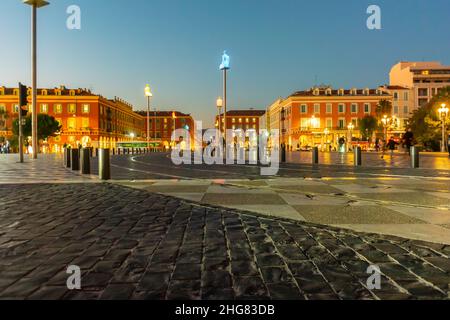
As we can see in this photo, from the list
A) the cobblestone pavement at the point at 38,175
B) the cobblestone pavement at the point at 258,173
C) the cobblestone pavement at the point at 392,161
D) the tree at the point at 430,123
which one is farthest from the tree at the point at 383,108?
the cobblestone pavement at the point at 38,175

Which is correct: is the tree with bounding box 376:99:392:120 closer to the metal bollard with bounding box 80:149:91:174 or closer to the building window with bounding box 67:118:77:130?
the building window with bounding box 67:118:77:130

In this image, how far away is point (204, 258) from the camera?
3553 millimetres

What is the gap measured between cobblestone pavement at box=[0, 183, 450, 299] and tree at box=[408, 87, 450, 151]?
45.3 metres

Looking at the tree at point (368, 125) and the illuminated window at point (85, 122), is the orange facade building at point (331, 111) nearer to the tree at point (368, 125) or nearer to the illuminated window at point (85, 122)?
the tree at point (368, 125)

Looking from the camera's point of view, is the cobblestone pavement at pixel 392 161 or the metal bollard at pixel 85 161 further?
the cobblestone pavement at pixel 392 161

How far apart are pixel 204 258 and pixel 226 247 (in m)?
0.45

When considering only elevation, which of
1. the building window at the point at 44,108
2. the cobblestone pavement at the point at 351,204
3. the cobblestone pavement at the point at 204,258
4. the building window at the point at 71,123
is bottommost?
the cobblestone pavement at the point at 204,258

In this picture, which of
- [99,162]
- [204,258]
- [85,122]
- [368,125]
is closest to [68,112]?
[85,122]

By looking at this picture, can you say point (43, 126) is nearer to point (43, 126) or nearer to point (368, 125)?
point (43, 126)

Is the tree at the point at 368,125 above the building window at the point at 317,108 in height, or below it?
below

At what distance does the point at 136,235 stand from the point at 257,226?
5.09 feet

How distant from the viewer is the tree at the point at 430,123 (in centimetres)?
4597

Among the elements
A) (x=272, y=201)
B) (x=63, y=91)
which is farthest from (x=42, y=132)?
(x=272, y=201)

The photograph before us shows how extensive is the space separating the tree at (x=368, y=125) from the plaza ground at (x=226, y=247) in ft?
251
